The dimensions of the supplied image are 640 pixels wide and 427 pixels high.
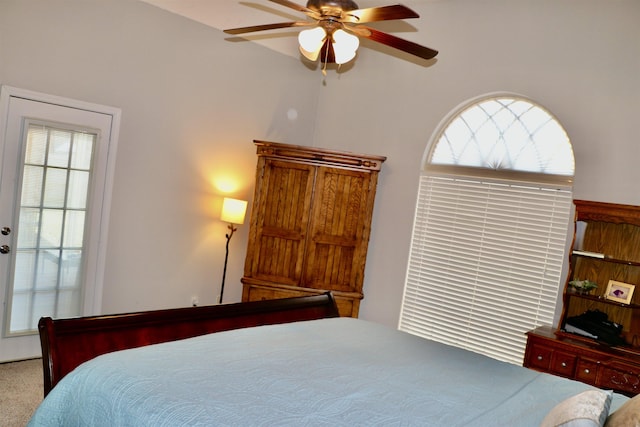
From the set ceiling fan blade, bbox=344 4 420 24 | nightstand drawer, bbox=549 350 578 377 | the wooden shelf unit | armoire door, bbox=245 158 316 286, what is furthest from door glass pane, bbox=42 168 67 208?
nightstand drawer, bbox=549 350 578 377

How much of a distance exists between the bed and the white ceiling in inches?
Result: 118

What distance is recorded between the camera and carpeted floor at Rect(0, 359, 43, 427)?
10.8ft

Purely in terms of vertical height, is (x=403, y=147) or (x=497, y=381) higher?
(x=403, y=147)

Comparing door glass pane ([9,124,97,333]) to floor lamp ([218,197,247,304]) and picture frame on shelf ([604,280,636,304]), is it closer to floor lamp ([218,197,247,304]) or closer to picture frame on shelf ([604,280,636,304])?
floor lamp ([218,197,247,304])

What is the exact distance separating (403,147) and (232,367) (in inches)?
140

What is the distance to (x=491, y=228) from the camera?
4.77 meters

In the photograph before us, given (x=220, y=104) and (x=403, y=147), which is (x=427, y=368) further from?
(x=220, y=104)

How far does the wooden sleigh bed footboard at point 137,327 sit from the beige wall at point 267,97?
2002 mm

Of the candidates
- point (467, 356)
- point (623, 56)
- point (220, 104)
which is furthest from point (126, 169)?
point (623, 56)

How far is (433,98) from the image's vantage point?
514 centimetres

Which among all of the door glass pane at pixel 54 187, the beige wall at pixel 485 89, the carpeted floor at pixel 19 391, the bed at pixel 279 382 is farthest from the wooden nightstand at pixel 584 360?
the door glass pane at pixel 54 187

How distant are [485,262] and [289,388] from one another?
3155mm

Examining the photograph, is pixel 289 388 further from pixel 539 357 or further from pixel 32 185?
pixel 32 185

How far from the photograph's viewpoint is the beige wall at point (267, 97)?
4070 mm
